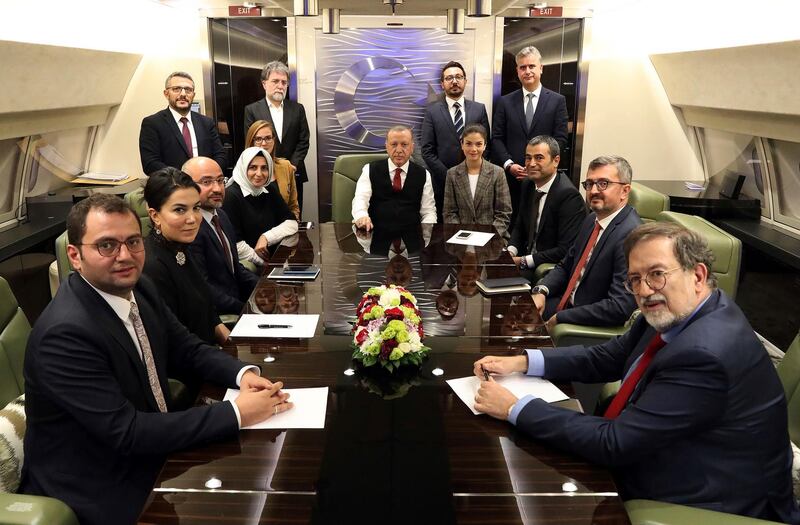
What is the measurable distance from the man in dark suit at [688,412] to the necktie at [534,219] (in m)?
2.45

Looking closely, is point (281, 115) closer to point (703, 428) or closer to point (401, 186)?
point (401, 186)

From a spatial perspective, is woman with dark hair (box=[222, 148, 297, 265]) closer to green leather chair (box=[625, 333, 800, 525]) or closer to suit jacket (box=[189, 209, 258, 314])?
suit jacket (box=[189, 209, 258, 314])

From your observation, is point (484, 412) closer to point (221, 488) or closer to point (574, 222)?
point (221, 488)

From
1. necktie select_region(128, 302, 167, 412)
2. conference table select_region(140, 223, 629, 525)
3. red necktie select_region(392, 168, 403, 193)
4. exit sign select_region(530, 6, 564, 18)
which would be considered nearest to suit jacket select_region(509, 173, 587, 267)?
red necktie select_region(392, 168, 403, 193)

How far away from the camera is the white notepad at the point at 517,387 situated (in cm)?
213

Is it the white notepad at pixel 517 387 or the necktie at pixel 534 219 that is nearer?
the white notepad at pixel 517 387

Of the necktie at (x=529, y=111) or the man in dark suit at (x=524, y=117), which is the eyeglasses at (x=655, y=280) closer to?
the man in dark suit at (x=524, y=117)

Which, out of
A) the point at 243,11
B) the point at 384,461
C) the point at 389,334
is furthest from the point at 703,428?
the point at 243,11

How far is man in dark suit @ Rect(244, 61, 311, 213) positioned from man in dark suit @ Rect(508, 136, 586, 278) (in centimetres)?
243

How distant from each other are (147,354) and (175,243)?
810mm

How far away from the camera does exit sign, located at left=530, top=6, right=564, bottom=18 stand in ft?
20.8

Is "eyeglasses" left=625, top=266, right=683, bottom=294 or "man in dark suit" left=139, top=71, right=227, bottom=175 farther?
"man in dark suit" left=139, top=71, right=227, bottom=175

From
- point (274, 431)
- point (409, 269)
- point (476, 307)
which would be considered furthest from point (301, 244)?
point (274, 431)

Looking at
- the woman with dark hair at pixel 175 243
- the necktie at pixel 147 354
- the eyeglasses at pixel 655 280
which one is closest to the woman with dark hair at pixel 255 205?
the woman with dark hair at pixel 175 243
